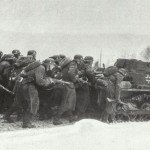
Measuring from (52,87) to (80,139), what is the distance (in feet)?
15.8

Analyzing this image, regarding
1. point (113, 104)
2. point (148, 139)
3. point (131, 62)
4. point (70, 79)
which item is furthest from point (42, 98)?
point (131, 62)

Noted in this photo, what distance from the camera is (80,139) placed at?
24.4 ft

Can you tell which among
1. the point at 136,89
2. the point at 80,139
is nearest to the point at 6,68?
the point at 136,89

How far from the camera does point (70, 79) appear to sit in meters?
12.6

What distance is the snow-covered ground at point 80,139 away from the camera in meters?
6.98

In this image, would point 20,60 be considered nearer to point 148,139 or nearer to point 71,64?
point 71,64

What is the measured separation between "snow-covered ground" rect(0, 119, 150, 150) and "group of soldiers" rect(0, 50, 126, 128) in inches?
115

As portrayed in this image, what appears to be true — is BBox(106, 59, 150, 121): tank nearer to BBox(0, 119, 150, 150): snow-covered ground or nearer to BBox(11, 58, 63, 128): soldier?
BBox(11, 58, 63, 128): soldier

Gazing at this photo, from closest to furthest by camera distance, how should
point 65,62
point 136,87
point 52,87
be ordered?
point 52,87 → point 65,62 → point 136,87

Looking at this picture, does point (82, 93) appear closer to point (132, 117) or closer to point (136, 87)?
point (132, 117)

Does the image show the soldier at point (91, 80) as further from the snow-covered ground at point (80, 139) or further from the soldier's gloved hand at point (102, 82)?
the snow-covered ground at point (80, 139)

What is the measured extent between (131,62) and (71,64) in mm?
6299

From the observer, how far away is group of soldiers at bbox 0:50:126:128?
11.4 m

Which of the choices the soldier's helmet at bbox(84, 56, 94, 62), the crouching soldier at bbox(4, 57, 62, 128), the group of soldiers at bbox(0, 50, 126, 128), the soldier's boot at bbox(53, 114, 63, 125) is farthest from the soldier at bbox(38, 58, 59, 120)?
the soldier's helmet at bbox(84, 56, 94, 62)
